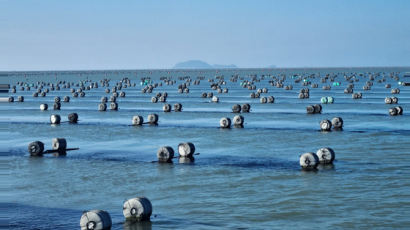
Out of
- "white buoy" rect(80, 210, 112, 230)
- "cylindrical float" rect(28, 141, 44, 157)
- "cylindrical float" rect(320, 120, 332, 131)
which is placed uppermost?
"cylindrical float" rect(320, 120, 332, 131)

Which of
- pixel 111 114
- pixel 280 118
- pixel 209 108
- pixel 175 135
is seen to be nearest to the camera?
pixel 175 135

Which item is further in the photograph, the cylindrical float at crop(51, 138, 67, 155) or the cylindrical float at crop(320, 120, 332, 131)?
the cylindrical float at crop(320, 120, 332, 131)

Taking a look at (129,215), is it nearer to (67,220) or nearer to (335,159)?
(67,220)

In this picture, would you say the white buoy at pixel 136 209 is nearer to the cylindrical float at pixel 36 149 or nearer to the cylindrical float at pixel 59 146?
the cylindrical float at pixel 36 149

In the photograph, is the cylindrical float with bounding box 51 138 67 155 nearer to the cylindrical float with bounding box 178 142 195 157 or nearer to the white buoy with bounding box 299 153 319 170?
the cylindrical float with bounding box 178 142 195 157

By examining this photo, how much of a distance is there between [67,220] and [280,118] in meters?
48.9

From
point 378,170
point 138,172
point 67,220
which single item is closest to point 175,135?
point 138,172

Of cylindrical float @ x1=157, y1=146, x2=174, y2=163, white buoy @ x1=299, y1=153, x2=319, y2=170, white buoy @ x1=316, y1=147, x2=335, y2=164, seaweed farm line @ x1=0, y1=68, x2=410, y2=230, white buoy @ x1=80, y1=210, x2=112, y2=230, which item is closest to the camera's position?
white buoy @ x1=80, y1=210, x2=112, y2=230

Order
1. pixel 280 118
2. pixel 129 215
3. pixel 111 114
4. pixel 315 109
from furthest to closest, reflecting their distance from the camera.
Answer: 1. pixel 111 114
2. pixel 315 109
3. pixel 280 118
4. pixel 129 215

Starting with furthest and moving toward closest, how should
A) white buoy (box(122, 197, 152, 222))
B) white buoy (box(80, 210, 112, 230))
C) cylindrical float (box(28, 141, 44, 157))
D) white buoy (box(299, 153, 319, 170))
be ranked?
cylindrical float (box(28, 141, 44, 157))
white buoy (box(299, 153, 319, 170))
white buoy (box(122, 197, 152, 222))
white buoy (box(80, 210, 112, 230))

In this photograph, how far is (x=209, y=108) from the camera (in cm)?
9144

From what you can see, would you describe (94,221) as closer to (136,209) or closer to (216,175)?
(136,209)

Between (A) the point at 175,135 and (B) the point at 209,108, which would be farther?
(B) the point at 209,108

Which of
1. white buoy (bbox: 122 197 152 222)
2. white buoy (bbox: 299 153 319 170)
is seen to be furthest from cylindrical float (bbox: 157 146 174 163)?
white buoy (bbox: 122 197 152 222)
